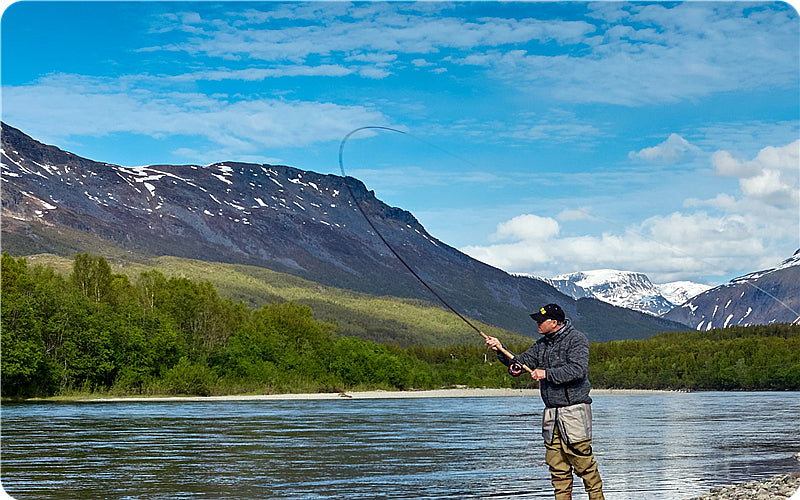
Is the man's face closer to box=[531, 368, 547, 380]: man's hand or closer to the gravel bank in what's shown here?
box=[531, 368, 547, 380]: man's hand

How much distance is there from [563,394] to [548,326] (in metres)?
0.76

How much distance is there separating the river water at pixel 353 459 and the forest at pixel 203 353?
28.8 meters

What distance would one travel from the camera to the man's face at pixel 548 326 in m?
10.1

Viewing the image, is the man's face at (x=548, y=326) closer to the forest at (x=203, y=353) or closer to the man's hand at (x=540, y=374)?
the man's hand at (x=540, y=374)

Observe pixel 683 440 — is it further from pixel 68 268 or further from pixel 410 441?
pixel 68 268

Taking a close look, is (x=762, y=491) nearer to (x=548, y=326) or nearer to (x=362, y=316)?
(x=548, y=326)

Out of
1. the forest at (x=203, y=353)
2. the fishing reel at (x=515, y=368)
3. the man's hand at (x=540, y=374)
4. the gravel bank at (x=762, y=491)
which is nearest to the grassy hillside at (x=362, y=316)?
the forest at (x=203, y=353)

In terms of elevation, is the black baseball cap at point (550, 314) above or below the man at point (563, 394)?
above

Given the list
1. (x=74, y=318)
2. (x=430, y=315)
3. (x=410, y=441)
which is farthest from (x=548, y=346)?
(x=430, y=315)

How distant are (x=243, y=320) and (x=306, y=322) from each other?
6.73 metres

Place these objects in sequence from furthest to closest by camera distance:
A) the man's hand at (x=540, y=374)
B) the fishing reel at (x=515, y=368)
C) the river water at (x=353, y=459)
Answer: the river water at (x=353, y=459)
the fishing reel at (x=515, y=368)
the man's hand at (x=540, y=374)

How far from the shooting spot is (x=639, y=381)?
402ft

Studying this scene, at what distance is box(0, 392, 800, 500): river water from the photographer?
15.6m

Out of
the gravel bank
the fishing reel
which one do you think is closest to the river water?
the gravel bank
